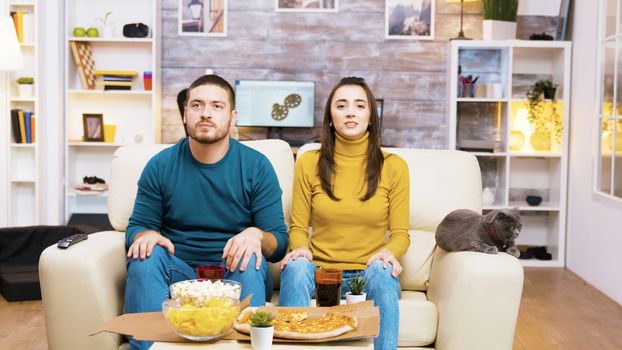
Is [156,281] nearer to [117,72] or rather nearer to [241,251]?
[241,251]

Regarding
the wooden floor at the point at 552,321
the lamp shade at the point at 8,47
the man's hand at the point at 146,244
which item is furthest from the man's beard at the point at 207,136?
the lamp shade at the point at 8,47

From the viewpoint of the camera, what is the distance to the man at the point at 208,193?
2.73m

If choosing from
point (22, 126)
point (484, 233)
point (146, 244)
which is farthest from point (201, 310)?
point (22, 126)

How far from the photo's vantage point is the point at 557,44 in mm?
5645

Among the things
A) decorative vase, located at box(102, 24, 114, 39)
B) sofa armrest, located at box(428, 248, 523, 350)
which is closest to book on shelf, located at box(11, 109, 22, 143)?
decorative vase, located at box(102, 24, 114, 39)

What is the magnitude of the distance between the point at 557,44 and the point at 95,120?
3259 mm

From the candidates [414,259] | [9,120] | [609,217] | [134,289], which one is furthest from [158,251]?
[9,120]

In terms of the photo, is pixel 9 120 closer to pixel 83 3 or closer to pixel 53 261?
pixel 83 3

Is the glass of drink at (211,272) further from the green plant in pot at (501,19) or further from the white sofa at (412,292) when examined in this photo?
the green plant in pot at (501,19)

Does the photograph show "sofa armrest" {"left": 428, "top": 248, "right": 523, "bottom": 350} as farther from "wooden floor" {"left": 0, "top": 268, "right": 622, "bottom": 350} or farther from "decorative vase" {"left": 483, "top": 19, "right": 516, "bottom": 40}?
"decorative vase" {"left": 483, "top": 19, "right": 516, "bottom": 40}

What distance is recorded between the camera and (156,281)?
248 cm

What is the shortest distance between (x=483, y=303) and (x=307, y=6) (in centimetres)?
404

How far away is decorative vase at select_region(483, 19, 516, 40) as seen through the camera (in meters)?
5.74

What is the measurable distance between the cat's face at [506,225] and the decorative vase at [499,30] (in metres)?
3.24
